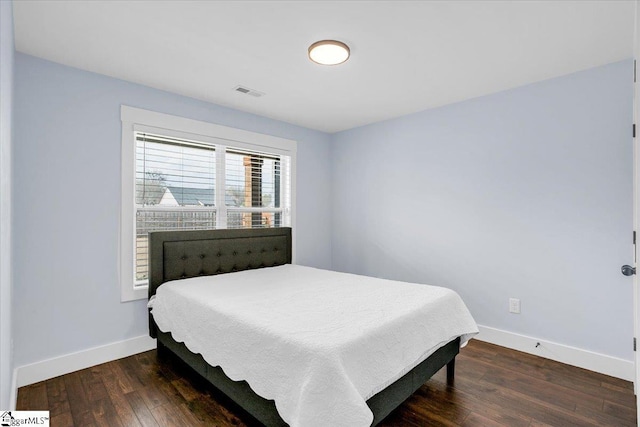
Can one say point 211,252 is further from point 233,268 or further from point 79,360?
point 79,360

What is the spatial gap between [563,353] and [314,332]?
2.38 metres

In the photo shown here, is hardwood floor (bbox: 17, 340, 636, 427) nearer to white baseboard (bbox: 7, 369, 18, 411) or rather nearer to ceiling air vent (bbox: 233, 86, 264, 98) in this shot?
white baseboard (bbox: 7, 369, 18, 411)

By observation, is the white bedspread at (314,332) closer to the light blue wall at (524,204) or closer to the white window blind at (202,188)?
the white window blind at (202,188)

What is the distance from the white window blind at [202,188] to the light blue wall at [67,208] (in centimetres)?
24

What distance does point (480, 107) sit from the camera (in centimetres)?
319

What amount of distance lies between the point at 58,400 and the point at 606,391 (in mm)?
3667

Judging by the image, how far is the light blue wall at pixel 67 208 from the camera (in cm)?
233

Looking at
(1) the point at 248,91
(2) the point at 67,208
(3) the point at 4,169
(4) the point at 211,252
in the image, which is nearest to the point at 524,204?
(1) the point at 248,91

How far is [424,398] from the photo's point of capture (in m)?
2.17

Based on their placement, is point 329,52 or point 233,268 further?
point 233,268

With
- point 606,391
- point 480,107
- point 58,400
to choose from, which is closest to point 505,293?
point 606,391

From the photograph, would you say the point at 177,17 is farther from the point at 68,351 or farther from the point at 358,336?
the point at 68,351

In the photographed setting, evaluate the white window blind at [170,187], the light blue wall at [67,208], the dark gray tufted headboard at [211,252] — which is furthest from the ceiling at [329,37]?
the dark gray tufted headboard at [211,252]

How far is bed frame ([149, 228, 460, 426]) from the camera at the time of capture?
168 centimetres
